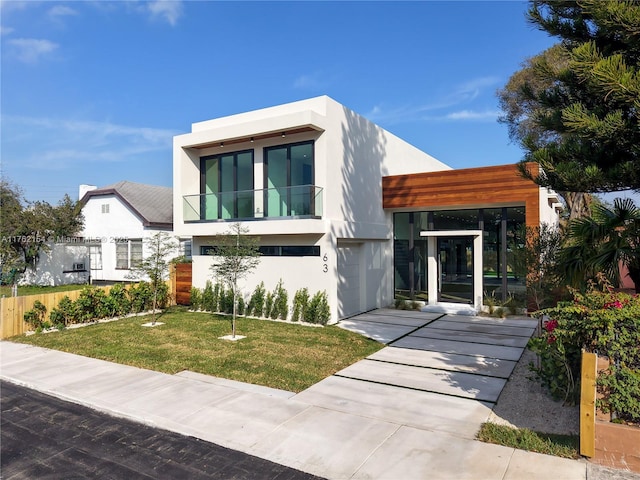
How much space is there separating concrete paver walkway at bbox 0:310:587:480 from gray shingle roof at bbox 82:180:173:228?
1252cm

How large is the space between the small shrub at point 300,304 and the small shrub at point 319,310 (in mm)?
225

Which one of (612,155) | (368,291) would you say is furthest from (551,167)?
(368,291)

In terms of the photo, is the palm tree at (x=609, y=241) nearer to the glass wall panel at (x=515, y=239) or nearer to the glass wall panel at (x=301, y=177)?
the glass wall panel at (x=515, y=239)

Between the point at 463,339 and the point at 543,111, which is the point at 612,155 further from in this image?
the point at 463,339

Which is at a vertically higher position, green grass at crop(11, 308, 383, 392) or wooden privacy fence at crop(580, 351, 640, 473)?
wooden privacy fence at crop(580, 351, 640, 473)

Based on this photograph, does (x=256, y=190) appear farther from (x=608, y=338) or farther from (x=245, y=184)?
(x=608, y=338)

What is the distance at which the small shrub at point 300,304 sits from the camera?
12931mm

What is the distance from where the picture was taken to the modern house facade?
1275 cm

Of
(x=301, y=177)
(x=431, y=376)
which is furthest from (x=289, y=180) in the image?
(x=431, y=376)

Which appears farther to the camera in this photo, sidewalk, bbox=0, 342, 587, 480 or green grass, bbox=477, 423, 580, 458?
green grass, bbox=477, 423, 580, 458

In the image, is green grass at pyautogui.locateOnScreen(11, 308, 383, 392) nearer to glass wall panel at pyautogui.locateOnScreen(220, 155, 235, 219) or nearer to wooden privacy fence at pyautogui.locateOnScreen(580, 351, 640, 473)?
glass wall panel at pyautogui.locateOnScreen(220, 155, 235, 219)

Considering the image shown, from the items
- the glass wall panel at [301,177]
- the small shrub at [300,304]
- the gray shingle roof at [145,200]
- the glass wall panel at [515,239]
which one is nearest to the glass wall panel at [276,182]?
the glass wall panel at [301,177]

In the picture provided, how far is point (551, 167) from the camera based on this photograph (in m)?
6.80

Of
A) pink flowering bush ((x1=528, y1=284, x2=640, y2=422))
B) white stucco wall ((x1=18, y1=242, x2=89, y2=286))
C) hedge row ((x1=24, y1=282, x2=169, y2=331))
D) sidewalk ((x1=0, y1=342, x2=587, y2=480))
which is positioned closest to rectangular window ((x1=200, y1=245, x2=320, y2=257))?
hedge row ((x1=24, y1=282, x2=169, y2=331))
